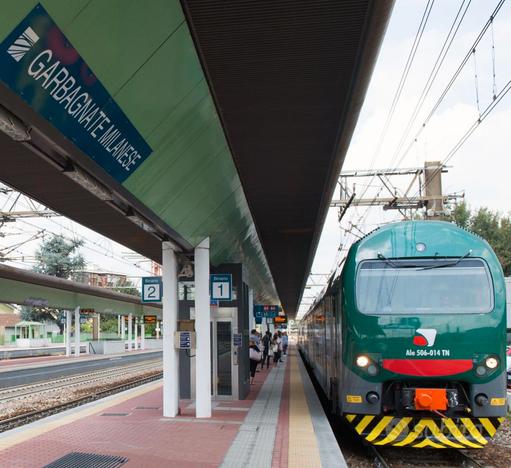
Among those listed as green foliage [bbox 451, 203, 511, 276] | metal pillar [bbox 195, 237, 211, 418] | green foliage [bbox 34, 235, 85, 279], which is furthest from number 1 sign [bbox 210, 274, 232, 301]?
green foliage [bbox 34, 235, 85, 279]

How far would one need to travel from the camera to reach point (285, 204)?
41.0ft

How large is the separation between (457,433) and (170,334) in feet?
17.3

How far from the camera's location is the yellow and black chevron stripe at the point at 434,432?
7.89 meters

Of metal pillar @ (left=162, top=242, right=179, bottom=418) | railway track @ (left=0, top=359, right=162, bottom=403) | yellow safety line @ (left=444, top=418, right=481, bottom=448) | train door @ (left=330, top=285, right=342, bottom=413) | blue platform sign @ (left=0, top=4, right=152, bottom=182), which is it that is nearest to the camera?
blue platform sign @ (left=0, top=4, right=152, bottom=182)

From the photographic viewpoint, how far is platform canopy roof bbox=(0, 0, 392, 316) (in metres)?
4.71

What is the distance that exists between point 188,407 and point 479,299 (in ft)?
21.6

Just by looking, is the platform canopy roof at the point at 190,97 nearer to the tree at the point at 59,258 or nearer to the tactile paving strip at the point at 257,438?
the tactile paving strip at the point at 257,438

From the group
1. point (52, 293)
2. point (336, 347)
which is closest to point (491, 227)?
point (52, 293)

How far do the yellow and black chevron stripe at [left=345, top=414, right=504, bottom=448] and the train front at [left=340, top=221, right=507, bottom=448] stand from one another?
1 cm

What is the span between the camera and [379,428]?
26.8ft

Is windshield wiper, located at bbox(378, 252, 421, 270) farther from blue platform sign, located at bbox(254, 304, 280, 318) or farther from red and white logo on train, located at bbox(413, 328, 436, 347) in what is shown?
blue platform sign, located at bbox(254, 304, 280, 318)

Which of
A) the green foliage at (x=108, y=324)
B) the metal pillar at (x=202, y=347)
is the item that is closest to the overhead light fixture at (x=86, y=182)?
the metal pillar at (x=202, y=347)

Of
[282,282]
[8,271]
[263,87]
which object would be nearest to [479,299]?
[263,87]

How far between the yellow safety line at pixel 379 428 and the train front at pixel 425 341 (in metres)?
0.01
